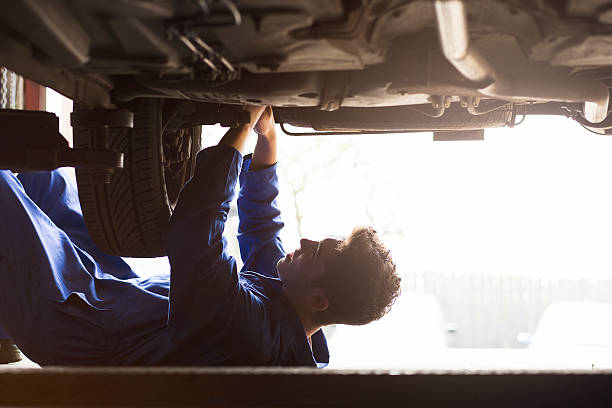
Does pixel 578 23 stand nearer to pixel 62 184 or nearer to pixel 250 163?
pixel 250 163

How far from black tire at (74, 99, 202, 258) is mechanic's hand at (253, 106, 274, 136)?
0.28m

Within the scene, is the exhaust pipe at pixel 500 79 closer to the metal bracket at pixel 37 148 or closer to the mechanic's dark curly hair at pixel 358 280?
the mechanic's dark curly hair at pixel 358 280

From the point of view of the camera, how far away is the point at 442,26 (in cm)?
86

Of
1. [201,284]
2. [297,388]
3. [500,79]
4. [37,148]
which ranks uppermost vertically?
[500,79]

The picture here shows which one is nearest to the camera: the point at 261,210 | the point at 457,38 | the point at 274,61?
the point at 457,38

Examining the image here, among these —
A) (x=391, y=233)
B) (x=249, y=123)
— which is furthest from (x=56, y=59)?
(x=391, y=233)

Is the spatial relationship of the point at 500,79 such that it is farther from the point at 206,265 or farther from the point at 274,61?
the point at 206,265

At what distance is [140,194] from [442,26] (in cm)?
111

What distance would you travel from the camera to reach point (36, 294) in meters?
1.72

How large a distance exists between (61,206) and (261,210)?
68 centimetres

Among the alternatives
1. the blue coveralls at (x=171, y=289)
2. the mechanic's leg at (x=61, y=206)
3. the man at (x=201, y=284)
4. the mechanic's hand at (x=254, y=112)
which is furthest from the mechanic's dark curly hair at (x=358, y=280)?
the mechanic's leg at (x=61, y=206)

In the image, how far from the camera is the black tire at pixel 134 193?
1.70 meters

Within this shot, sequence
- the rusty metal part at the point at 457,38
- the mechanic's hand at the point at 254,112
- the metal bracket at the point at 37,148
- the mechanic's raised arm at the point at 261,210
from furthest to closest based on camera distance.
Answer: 1. the mechanic's raised arm at the point at 261,210
2. the mechanic's hand at the point at 254,112
3. the metal bracket at the point at 37,148
4. the rusty metal part at the point at 457,38

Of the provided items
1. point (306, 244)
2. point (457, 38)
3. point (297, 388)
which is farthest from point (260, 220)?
point (457, 38)
